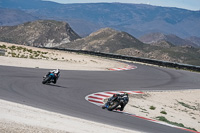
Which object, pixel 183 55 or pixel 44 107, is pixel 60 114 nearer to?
pixel 44 107

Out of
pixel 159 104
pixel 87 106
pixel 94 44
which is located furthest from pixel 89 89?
pixel 94 44

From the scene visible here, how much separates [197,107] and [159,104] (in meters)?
3.32

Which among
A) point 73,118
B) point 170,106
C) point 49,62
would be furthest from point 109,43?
point 73,118

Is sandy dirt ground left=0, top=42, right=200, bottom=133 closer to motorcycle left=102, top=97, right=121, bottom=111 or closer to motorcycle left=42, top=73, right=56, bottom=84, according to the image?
motorcycle left=102, top=97, right=121, bottom=111

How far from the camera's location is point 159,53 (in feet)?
475

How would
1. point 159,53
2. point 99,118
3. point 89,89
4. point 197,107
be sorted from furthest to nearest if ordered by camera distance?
point 159,53 → point 197,107 → point 89,89 → point 99,118

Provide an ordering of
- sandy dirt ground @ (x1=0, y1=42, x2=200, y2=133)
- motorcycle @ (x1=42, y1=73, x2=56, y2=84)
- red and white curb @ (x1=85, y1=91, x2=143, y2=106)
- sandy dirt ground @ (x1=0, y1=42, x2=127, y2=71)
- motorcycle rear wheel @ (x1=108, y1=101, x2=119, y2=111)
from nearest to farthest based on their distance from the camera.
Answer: sandy dirt ground @ (x1=0, y1=42, x2=200, y2=133)
motorcycle rear wheel @ (x1=108, y1=101, x2=119, y2=111)
red and white curb @ (x1=85, y1=91, x2=143, y2=106)
motorcycle @ (x1=42, y1=73, x2=56, y2=84)
sandy dirt ground @ (x1=0, y1=42, x2=127, y2=71)

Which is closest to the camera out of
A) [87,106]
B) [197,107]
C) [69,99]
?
[87,106]

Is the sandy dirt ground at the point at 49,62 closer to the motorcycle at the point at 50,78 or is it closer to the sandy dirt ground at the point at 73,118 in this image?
the motorcycle at the point at 50,78

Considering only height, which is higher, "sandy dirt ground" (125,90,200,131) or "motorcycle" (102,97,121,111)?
"motorcycle" (102,97,121,111)

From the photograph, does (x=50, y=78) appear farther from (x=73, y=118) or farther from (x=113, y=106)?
(x=73, y=118)

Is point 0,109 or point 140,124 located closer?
point 0,109

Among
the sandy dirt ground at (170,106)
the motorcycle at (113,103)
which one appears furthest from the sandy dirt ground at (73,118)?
the motorcycle at (113,103)

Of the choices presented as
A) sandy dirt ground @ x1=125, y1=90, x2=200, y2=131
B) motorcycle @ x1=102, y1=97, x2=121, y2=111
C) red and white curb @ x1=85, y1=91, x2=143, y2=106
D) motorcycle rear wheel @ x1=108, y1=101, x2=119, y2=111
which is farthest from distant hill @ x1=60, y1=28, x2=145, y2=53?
motorcycle rear wheel @ x1=108, y1=101, x2=119, y2=111
